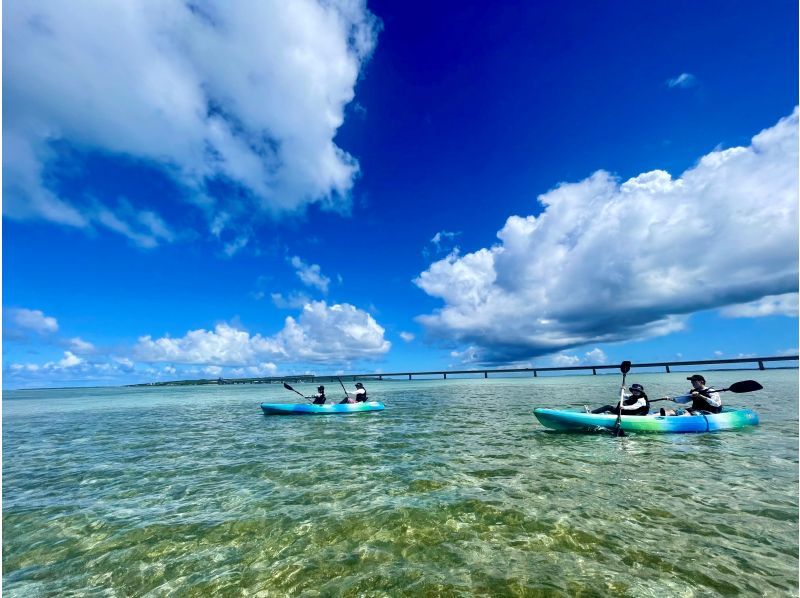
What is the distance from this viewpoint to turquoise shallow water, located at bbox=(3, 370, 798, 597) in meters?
6.53

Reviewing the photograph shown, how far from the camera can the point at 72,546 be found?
8273 mm

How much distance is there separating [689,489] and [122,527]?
48.8 feet

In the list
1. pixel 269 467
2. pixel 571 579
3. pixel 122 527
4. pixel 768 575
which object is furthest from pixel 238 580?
pixel 768 575

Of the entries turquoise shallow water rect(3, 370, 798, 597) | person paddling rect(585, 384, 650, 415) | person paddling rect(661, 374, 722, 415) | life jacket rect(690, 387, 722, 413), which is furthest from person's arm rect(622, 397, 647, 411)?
life jacket rect(690, 387, 722, 413)

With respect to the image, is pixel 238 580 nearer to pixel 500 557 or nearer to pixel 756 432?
pixel 500 557

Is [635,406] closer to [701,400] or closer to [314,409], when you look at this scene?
[701,400]

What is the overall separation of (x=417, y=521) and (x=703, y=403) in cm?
1963

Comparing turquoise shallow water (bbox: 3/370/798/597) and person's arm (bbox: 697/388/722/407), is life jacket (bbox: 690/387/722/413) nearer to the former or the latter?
person's arm (bbox: 697/388/722/407)

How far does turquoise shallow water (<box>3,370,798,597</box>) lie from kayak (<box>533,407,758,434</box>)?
69.5 inches

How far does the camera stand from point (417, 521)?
868 cm

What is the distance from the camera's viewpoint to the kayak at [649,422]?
60.8 ft

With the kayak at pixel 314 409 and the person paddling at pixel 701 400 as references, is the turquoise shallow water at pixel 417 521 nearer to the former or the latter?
the person paddling at pixel 701 400

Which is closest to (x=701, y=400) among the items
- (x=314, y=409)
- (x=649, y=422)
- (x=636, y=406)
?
(x=636, y=406)

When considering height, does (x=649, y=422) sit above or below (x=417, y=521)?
above
